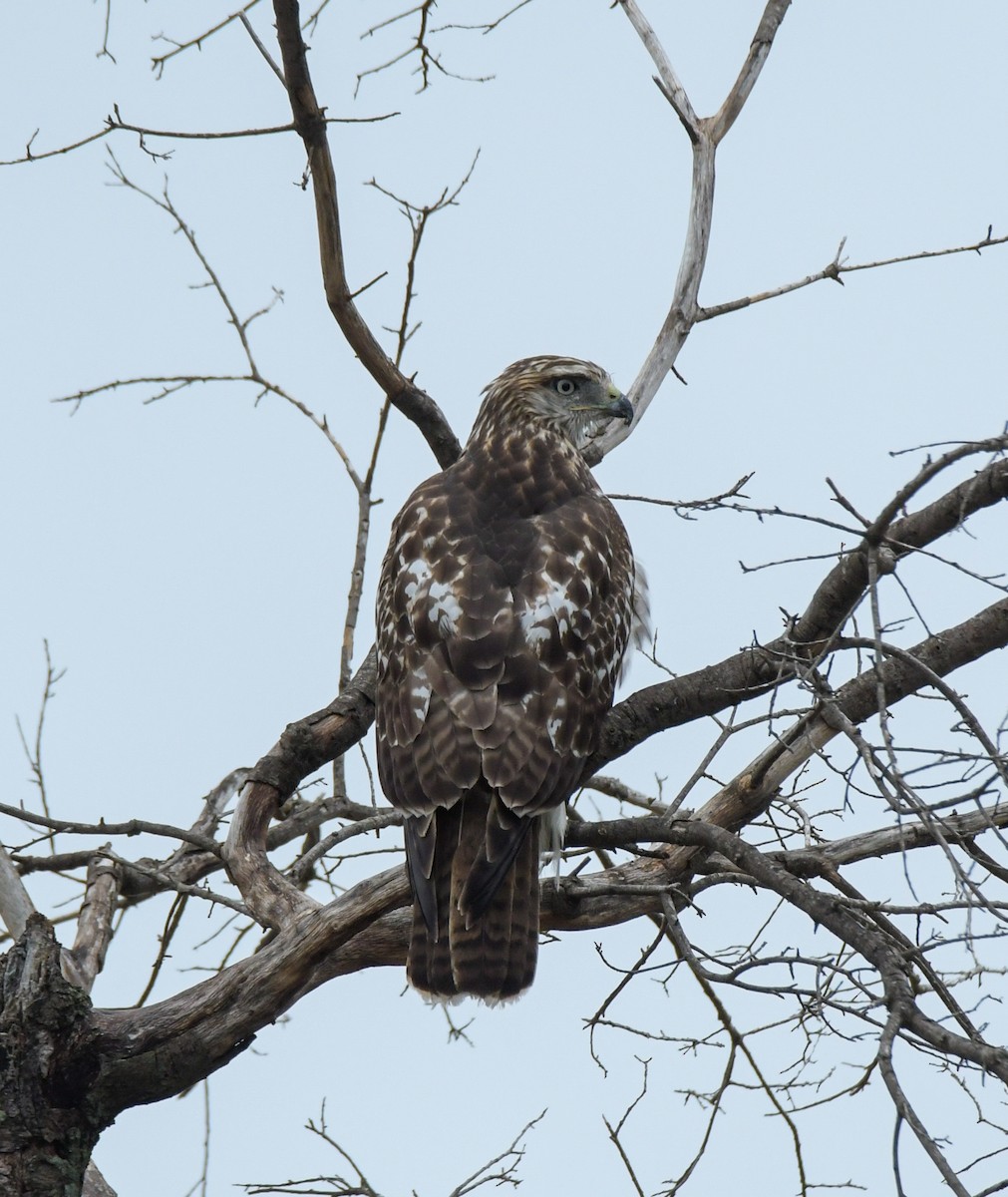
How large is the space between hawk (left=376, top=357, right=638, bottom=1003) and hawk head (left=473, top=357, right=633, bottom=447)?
51 cm

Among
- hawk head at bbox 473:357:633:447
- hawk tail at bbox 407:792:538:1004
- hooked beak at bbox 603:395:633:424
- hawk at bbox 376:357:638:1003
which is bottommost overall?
hawk tail at bbox 407:792:538:1004

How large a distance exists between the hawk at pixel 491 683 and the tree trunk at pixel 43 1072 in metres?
0.93

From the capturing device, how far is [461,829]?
4.35 m

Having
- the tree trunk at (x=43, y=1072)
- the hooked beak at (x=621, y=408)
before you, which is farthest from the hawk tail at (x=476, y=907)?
the hooked beak at (x=621, y=408)

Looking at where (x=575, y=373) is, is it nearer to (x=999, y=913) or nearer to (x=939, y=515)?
(x=939, y=515)

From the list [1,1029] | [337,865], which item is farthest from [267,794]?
[1,1029]

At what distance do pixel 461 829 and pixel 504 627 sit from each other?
655 mm

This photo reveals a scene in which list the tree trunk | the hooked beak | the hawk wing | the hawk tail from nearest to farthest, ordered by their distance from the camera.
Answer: the tree trunk, the hawk tail, the hawk wing, the hooked beak

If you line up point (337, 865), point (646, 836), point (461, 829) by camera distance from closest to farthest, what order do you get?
point (646, 836) < point (461, 829) < point (337, 865)

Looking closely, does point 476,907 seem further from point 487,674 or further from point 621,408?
point 621,408

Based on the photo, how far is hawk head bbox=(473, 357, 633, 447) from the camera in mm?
5996

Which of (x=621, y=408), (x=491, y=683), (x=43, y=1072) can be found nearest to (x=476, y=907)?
(x=491, y=683)

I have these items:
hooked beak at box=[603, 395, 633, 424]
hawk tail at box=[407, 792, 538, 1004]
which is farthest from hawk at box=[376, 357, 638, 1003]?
hooked beak at box=[603, 395, 633, 424]

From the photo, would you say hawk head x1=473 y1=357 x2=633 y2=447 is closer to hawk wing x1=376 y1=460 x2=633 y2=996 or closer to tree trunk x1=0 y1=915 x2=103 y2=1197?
hawk wing x1=376 y1=460 x2=633 y2=996
